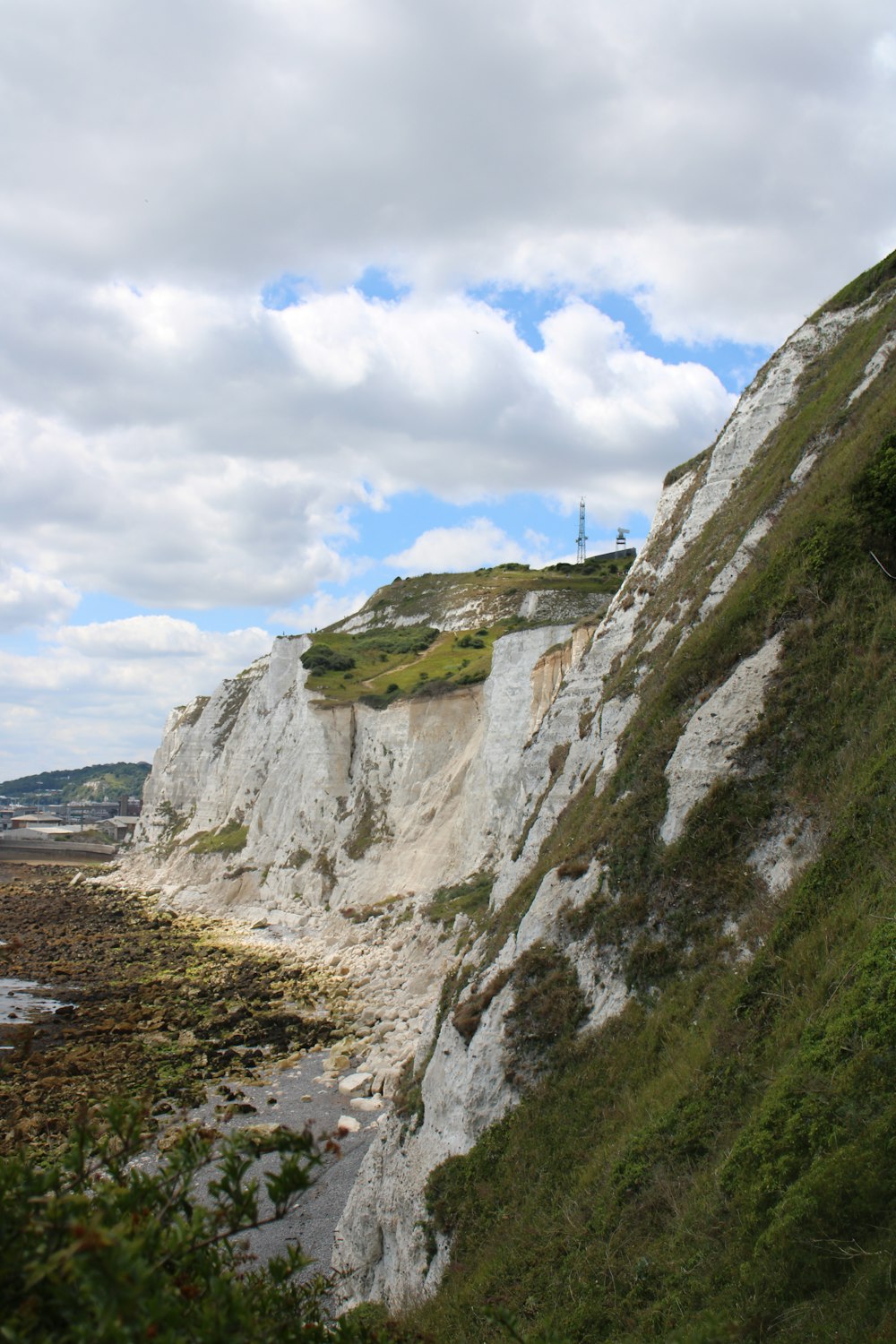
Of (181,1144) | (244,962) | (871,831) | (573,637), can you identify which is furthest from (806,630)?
(244,962)

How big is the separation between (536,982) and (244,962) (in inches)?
1264

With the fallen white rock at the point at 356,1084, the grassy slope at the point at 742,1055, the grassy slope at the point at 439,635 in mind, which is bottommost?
the fallen white rock at the point at 356,1084

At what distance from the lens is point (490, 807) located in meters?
42.1

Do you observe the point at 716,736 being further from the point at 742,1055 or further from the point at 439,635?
the point at 439,635

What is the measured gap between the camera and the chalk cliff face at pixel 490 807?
44.9 feet

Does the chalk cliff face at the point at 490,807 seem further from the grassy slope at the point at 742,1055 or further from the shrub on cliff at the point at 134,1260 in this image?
the shrub on cliff at the point at 134,1260

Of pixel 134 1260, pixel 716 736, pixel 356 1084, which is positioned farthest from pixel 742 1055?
pixel 356 1084

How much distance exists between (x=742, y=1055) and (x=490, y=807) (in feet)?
108

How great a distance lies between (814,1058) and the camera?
7.85 meters

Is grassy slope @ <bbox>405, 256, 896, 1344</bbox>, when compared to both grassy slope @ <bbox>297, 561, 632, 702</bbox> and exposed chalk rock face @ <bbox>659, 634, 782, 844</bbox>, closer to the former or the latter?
exposed chalk rock face @ <bbox>659, 634, 782, 844</bbox>

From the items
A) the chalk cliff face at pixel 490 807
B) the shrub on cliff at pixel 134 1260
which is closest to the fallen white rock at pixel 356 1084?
the chalk cliff face at pixel 490 807

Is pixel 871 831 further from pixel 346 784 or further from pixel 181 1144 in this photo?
pixel 346 784

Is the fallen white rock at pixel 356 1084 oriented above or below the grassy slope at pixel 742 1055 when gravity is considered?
below

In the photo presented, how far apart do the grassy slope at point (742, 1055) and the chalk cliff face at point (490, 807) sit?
1.60 feet
